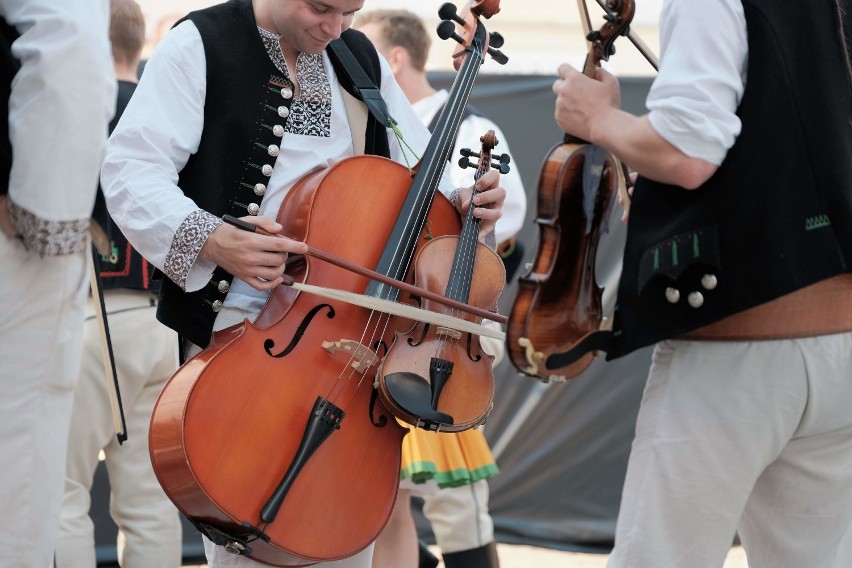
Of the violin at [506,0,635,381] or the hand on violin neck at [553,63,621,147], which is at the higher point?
the hand on violin neck at [553,63,621,147]

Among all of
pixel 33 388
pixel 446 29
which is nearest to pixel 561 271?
pixel 446 29

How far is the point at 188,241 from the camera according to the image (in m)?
2.00

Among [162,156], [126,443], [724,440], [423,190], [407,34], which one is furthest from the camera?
[407,34]

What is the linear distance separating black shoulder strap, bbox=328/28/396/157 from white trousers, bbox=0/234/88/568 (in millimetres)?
697

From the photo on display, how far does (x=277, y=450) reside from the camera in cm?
191

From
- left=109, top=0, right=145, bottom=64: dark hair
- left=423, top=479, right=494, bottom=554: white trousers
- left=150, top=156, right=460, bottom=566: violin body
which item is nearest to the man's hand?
left=150, top=156, right=460, bottom=566: violin body

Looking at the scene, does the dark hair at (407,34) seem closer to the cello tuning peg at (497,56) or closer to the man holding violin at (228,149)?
the cello tuning peg at (497,56)

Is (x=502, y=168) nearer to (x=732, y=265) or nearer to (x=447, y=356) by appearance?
(x=447, y=356)

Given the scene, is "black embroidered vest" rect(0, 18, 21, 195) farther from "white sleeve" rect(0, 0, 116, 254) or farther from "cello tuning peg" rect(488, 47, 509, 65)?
"cello tuning peg" rect(488, 47, 509, 65)

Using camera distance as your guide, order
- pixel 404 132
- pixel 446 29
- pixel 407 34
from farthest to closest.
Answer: pixel 407 34 < pixel 404 132 < pixel 446 29

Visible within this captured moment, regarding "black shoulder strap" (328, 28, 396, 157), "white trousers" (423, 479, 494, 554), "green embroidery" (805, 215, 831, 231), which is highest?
"green embroidery" (805, 215, 831, 231)

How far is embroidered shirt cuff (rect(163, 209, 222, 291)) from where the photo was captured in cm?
200

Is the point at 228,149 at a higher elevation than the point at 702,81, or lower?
lower

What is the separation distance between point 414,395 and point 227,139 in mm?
639
